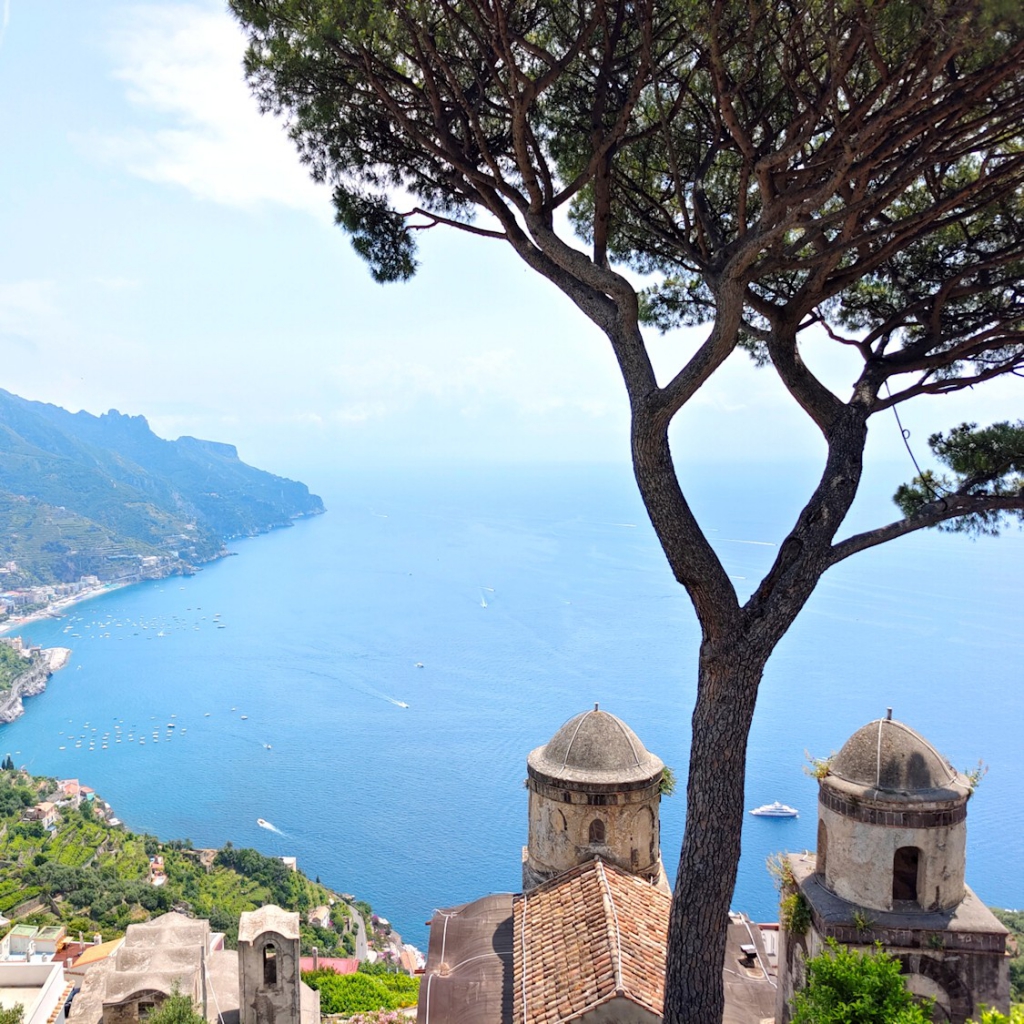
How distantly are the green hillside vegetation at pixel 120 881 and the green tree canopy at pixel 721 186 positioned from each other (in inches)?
918

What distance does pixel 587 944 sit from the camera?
21.9 feet

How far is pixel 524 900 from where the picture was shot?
775cm

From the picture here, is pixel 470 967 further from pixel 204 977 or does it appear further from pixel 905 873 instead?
pixel 204 977

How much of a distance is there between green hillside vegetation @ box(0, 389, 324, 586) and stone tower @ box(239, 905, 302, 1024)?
89.5m

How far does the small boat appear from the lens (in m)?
32.3

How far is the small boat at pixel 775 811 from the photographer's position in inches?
1272

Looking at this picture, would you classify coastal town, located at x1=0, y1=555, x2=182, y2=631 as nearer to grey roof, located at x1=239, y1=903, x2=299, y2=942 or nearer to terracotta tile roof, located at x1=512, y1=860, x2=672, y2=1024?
grey roof, located at x1=239, y1=903, x2=299, y2=942

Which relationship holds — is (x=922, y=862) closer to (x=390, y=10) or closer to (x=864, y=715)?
(x=390, y=10)

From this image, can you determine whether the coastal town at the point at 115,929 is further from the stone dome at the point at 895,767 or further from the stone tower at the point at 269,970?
the stone dome at the point at 895,767

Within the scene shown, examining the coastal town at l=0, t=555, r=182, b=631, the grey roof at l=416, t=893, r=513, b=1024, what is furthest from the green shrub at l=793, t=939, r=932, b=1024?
the coastal town at l=0, t=555, r=182, b=631

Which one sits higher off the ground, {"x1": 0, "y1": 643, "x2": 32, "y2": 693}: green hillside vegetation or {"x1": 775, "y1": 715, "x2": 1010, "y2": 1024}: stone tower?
{"x1": 775, "y1": 715, "x2": 1010, "y2": 1024}: stone tower

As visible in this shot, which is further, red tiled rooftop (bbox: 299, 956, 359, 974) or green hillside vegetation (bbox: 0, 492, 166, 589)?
green hillside vegetation (bbox: 0, 492, 166, 589)

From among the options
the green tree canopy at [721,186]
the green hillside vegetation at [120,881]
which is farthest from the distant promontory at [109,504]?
the green tree canopy at [721,186]

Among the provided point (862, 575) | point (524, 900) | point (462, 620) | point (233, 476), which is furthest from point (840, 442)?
point (233, 476)
